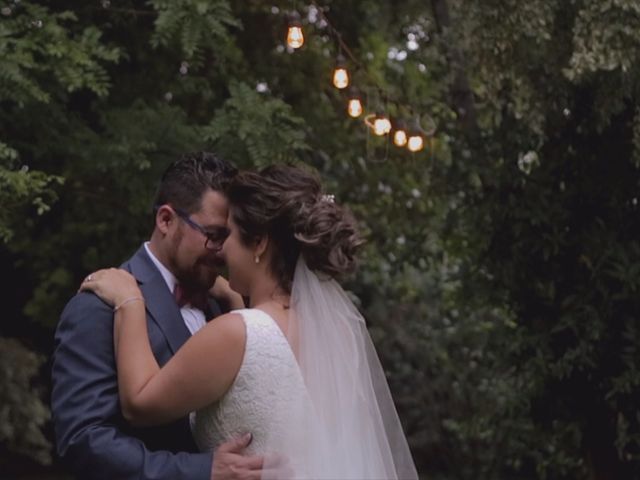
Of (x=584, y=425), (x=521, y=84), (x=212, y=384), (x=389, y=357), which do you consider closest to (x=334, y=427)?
(x=212, y=384)

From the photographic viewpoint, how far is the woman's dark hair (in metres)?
3.39

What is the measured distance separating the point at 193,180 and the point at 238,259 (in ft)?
1.24

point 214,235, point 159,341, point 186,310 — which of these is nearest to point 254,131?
point 186,310

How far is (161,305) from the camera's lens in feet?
12.0

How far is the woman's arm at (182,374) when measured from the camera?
3301 mm

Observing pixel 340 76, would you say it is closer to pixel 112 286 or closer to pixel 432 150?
pixel 432 150

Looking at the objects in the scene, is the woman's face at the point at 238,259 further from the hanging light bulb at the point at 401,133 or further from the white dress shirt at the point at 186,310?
the hanging light bulb at the point at 401,133

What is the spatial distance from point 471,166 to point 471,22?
1304mm

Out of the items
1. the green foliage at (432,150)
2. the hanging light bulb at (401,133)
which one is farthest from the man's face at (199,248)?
the hanging light bulb at (401,133)

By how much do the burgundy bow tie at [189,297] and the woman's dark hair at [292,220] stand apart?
414 millimetres

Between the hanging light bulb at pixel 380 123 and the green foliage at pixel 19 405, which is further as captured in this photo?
the green foliage at pixel 19 405

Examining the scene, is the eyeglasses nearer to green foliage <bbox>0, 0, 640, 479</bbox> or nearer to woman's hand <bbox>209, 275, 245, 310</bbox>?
woman's hand <bbox>209, 275, 245, 310</bbox>

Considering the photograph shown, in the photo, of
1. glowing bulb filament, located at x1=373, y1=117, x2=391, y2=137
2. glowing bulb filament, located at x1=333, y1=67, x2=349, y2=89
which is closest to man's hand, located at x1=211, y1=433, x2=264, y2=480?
glowing bulb filament, located at x1=333, y1=67, x2=349, y2=89

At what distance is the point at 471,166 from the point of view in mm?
8703
